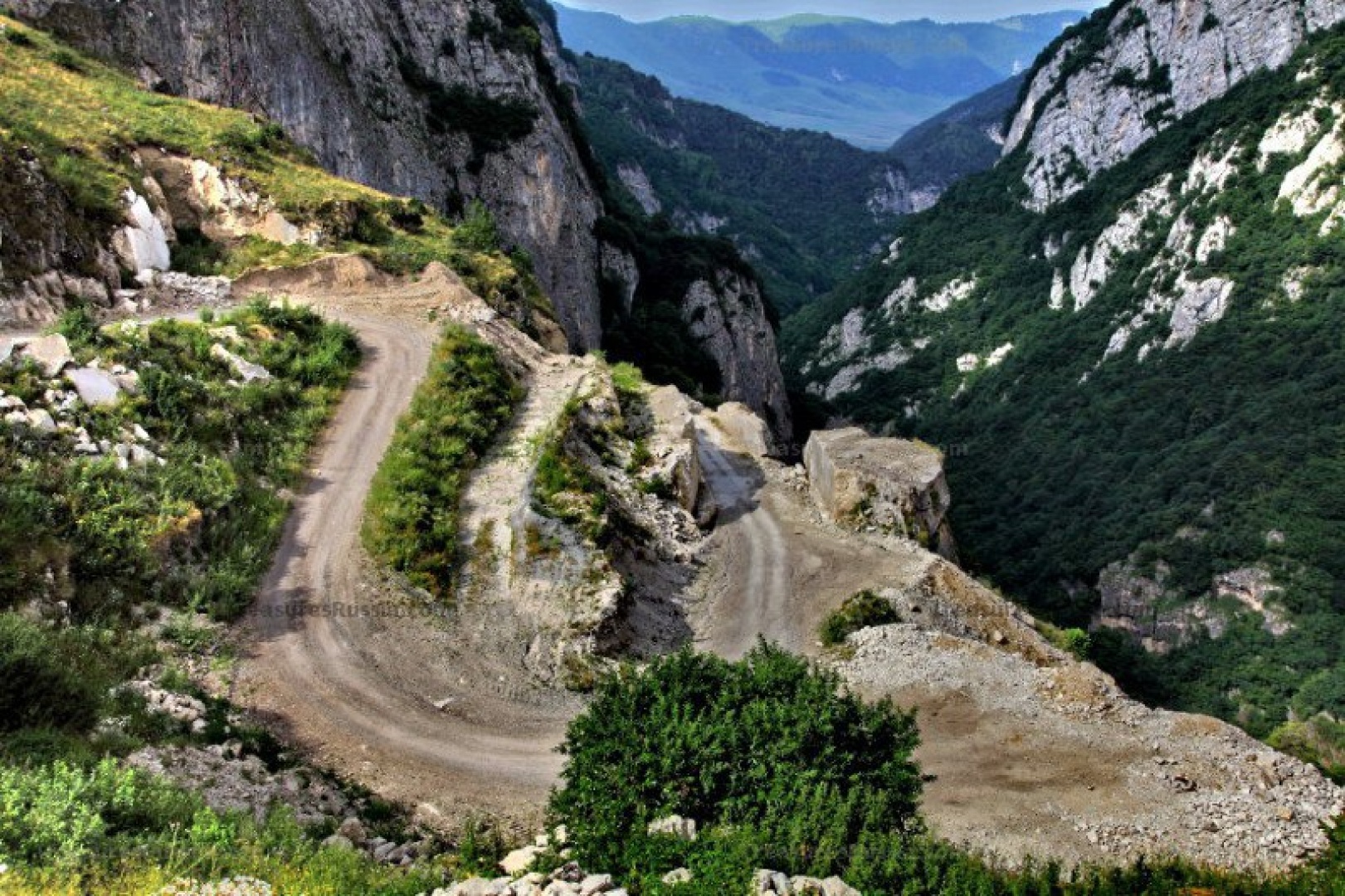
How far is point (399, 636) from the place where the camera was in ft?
55.8

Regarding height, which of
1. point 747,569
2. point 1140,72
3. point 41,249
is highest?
point 1140,72

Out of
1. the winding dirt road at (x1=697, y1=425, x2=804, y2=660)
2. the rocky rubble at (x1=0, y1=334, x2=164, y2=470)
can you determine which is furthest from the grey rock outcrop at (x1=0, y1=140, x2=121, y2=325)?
the winding dirt road at (x1=697, y1=425, x2=804, y2=660)

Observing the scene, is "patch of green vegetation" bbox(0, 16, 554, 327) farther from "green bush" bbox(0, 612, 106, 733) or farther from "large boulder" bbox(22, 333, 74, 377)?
"green bush" bbox(0, 612, 106, 733)

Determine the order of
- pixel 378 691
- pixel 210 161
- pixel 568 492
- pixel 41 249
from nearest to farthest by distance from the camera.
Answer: pixel 378 691 → pixel 568 492 → pixel 41 249 → pixel 210 161

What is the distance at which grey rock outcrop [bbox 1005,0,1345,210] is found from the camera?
4966 inches

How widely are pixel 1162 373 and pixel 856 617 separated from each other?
340 ft

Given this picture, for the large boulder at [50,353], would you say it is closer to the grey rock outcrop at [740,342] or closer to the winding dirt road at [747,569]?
the winding dirt road at [747,569]

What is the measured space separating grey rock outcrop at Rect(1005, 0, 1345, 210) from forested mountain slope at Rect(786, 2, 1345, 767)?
0.60m

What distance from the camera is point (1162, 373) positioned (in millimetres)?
108562

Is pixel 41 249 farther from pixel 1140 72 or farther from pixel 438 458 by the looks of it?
pixel 1140 72

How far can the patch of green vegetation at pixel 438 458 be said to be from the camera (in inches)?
748

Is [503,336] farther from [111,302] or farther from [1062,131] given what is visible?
[1062,131]

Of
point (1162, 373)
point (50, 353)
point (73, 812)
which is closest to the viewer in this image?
point (73, 812)

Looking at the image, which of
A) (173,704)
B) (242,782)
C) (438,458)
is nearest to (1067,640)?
(438,458)
